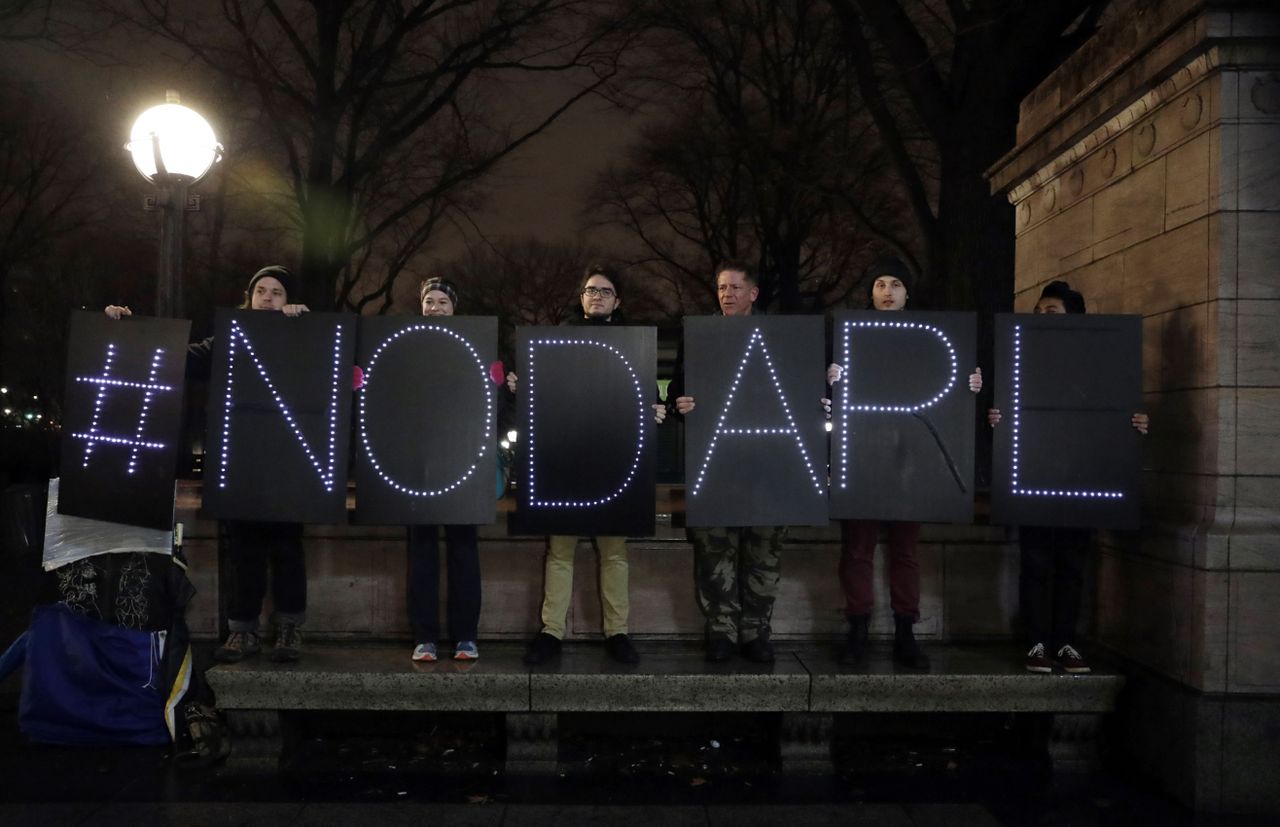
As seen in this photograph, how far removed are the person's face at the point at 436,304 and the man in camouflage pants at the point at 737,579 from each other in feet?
4.36

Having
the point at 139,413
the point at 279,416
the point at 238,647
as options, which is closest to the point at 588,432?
the point at 279,416

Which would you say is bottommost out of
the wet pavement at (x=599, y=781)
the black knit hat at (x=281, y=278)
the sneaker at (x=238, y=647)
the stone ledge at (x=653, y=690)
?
the wet pavement at (x=599, y=781)

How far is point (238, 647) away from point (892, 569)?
354cm

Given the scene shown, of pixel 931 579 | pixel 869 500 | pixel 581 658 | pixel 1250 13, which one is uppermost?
pixel 1250 13

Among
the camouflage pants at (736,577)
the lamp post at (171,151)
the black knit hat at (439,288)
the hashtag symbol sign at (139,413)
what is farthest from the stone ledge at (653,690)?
the lamp post at (171,151)

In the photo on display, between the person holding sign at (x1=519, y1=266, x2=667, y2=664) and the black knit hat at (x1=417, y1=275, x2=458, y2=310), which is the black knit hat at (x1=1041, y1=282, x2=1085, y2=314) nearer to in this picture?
the person holding sign at (x1=519, y1=266, x2=667, y2=664)

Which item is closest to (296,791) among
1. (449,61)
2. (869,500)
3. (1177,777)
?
(869,500)

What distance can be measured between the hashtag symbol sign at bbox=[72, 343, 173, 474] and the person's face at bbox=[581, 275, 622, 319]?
2.28 meters

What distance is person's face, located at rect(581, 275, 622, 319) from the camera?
5707 mm

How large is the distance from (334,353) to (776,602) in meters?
2.87

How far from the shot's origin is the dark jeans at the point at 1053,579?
5578mm

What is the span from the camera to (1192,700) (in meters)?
4.94

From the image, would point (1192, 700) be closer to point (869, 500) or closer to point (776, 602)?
point (869, 500)

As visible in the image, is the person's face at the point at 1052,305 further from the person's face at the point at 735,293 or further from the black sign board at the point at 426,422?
the black sign board at the point at 426,422
